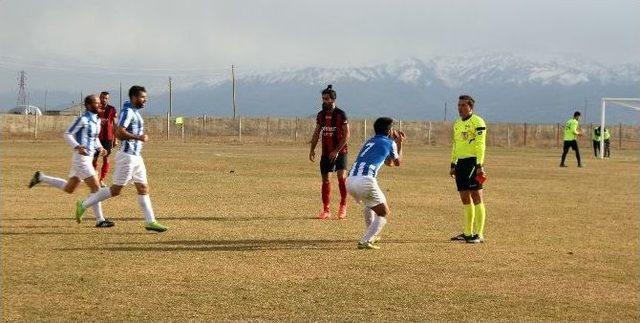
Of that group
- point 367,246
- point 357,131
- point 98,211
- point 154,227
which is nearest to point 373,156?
point 367,246

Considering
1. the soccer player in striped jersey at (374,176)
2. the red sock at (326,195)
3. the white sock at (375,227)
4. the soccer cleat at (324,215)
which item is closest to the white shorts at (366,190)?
the soccer player in striped jersey at (374,176)

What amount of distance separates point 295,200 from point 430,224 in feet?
13.5

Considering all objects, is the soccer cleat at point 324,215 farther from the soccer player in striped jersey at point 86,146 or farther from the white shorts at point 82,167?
the white shorts at point 82,167

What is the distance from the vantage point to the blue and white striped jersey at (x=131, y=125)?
11.6 meters

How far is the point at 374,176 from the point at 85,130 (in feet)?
14.4

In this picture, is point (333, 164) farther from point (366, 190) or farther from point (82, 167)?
point (82, 167)

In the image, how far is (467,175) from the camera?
11.7m

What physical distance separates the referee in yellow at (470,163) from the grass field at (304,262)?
42cm

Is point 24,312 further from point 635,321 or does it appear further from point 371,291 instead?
point 635,321

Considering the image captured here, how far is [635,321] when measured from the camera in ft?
23.6

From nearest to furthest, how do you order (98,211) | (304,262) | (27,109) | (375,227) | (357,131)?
(304,262) < (375,227) < (98,211) < (357,131) < (27,109)

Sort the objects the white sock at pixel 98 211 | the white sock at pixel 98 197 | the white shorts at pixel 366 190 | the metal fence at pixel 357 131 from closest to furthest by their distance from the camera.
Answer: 1. the white shorts at pixel 366 190
2. the white sock at pixel 98 197
3. the white sock at pixel 98 211
4. the metal fence at pixel 357 131

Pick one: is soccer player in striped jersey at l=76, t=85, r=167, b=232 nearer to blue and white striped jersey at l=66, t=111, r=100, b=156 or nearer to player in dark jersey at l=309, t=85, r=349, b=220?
blue and white striped jersey at l=66, t=111, r=100, b=156

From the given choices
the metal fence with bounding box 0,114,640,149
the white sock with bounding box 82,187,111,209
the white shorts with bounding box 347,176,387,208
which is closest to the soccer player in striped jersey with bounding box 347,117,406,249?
the white shorts with bounding box 347,176,387,208
